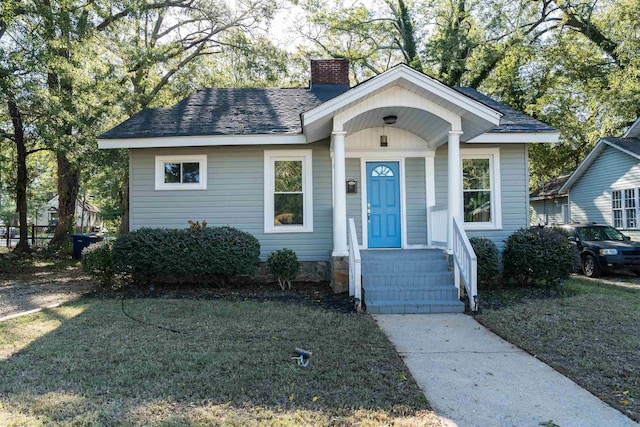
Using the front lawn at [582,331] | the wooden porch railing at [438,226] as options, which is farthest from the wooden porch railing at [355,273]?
the wooden porch railing at [438,226]

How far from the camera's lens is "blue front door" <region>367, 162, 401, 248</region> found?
9070 millimetres

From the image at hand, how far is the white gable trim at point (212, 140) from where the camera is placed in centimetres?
859

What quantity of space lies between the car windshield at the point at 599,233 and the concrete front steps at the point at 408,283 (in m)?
6.38

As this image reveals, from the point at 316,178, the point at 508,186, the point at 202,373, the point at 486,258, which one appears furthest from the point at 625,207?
the point at 202,373

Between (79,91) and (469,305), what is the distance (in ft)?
38.4

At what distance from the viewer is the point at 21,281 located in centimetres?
992

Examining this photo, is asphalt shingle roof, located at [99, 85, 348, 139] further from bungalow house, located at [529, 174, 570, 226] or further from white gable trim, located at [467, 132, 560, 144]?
bungalow house, located at [529, 174, 570, 226]

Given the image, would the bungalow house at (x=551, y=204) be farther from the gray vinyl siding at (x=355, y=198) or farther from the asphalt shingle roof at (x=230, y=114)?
the asphalt shingle roof at (x=230, y=114)

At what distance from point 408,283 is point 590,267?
23.1 ft

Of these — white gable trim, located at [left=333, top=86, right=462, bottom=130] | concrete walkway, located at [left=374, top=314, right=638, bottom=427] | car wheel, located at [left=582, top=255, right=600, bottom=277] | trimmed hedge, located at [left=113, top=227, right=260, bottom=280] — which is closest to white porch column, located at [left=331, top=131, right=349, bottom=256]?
white gable trim, located at [left=333, top=86, right=462, bottom=130]

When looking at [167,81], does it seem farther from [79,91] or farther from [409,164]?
[409,164]

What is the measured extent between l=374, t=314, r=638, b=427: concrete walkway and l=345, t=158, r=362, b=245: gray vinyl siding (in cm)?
382

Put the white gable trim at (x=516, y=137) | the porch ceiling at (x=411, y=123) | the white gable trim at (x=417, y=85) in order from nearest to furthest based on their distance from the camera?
1. the white gable trim at (x=417, y=85)
2. the porch ceiling at (x=411, y=123)
3. the white gable trim at (x=516, y=137)

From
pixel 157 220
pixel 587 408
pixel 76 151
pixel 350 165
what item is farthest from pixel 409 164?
pixel 76 151
